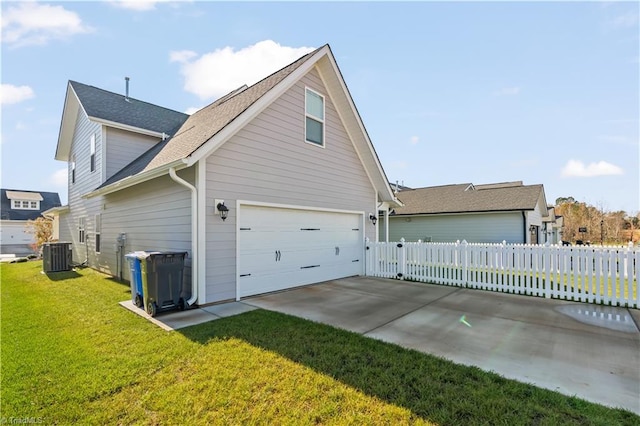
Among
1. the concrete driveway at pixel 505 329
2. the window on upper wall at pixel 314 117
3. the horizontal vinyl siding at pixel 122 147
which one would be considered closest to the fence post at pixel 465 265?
the concrete driveway at pixel 505 329

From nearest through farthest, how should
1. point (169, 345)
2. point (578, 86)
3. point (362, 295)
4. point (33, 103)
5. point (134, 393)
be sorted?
point (134, 393) → point (169, 345) → point (362, 295) → point (578, 86) → point (33, 103)

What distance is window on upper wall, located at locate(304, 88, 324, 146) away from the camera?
8719 millimetres

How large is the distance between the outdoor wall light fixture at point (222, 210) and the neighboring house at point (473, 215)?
14.4m

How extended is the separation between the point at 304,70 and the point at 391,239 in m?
14.6

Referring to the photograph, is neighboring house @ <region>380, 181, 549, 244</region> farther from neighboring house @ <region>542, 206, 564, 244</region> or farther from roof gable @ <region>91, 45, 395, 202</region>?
roof gable @ <region>91, 45, 395, 202</region>

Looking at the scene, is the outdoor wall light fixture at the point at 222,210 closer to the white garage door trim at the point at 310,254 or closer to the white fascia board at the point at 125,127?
the white garage door trim at the point at 310,254

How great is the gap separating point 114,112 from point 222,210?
8844mm

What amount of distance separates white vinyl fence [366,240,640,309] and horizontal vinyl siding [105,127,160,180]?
961 centimetres

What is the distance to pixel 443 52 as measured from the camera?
920 cm

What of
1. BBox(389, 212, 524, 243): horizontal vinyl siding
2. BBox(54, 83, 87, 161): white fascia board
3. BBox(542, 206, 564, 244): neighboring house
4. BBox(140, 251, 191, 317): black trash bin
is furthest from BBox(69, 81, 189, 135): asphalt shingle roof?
BBox(542, 206, 564, 244): neighboring house

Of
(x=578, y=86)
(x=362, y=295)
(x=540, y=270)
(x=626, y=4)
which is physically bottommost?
(x=362, y=295)

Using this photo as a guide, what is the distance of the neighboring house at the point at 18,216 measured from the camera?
85.8 feet

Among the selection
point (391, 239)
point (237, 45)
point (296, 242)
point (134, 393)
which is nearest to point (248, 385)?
point (134, 393)

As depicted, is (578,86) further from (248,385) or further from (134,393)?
(134,393)
